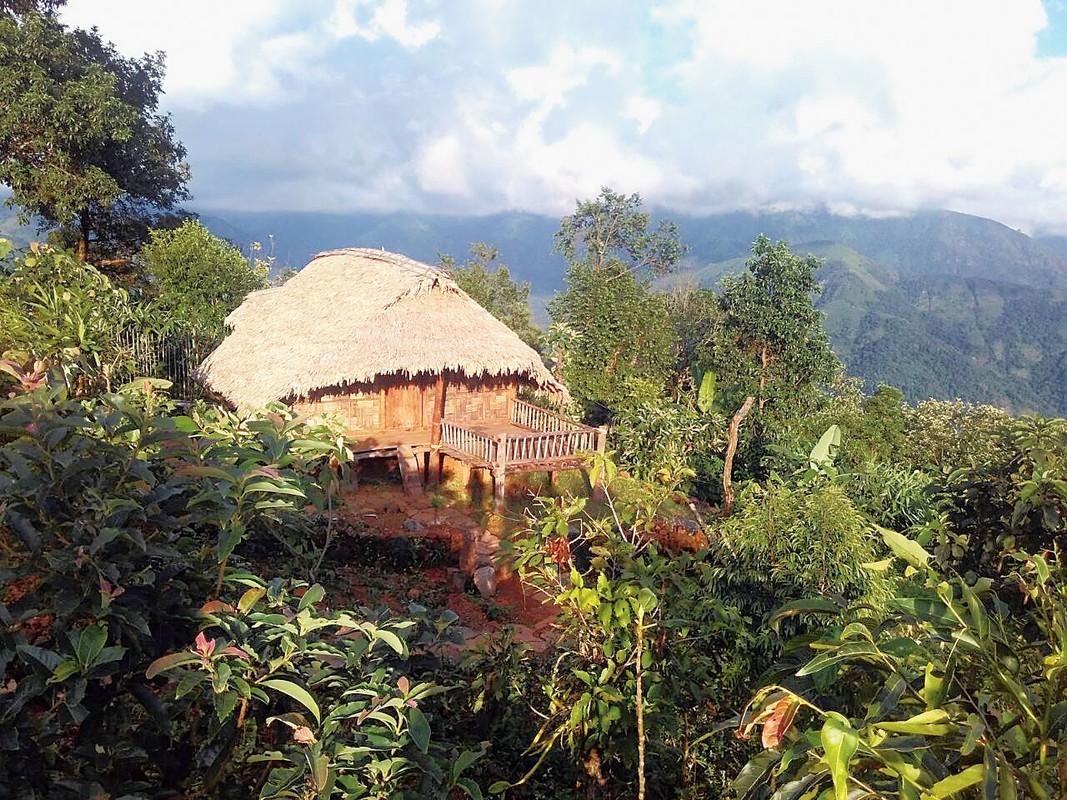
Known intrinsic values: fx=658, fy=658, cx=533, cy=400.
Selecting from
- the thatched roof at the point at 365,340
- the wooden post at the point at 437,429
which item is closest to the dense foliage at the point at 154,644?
the thatched roof at the point at 365,340

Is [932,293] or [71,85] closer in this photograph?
[71,85]

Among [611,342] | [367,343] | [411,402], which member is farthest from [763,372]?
[367,343]

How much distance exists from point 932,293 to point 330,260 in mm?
183124

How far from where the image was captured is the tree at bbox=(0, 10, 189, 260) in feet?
43.9

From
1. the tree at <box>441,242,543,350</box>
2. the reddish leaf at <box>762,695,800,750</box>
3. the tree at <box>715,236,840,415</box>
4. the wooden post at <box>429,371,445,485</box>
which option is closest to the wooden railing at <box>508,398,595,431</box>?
the wooden post at <box>429,371,445,485</box>

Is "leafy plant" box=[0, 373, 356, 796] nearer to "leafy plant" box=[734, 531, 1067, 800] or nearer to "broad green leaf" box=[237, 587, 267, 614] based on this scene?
"broad green leaf" box=[237, 587, 267, 614]

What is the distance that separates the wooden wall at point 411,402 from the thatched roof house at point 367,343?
82 millimetres

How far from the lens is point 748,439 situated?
1438 cm

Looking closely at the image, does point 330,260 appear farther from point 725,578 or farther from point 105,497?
point 105,497

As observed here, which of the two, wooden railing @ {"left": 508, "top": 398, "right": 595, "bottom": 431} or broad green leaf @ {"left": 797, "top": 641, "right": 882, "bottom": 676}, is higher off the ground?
broad green leaf @ {"left": 797, "top": 641, "right": 882, "bottom": 676}

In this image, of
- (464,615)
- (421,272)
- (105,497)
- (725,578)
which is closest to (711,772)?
(725,578)

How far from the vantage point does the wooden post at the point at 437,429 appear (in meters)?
12.2

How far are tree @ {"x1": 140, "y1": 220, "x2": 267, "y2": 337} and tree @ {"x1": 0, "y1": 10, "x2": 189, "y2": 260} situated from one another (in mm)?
1656

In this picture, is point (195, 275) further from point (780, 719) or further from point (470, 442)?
point (780, 719)
